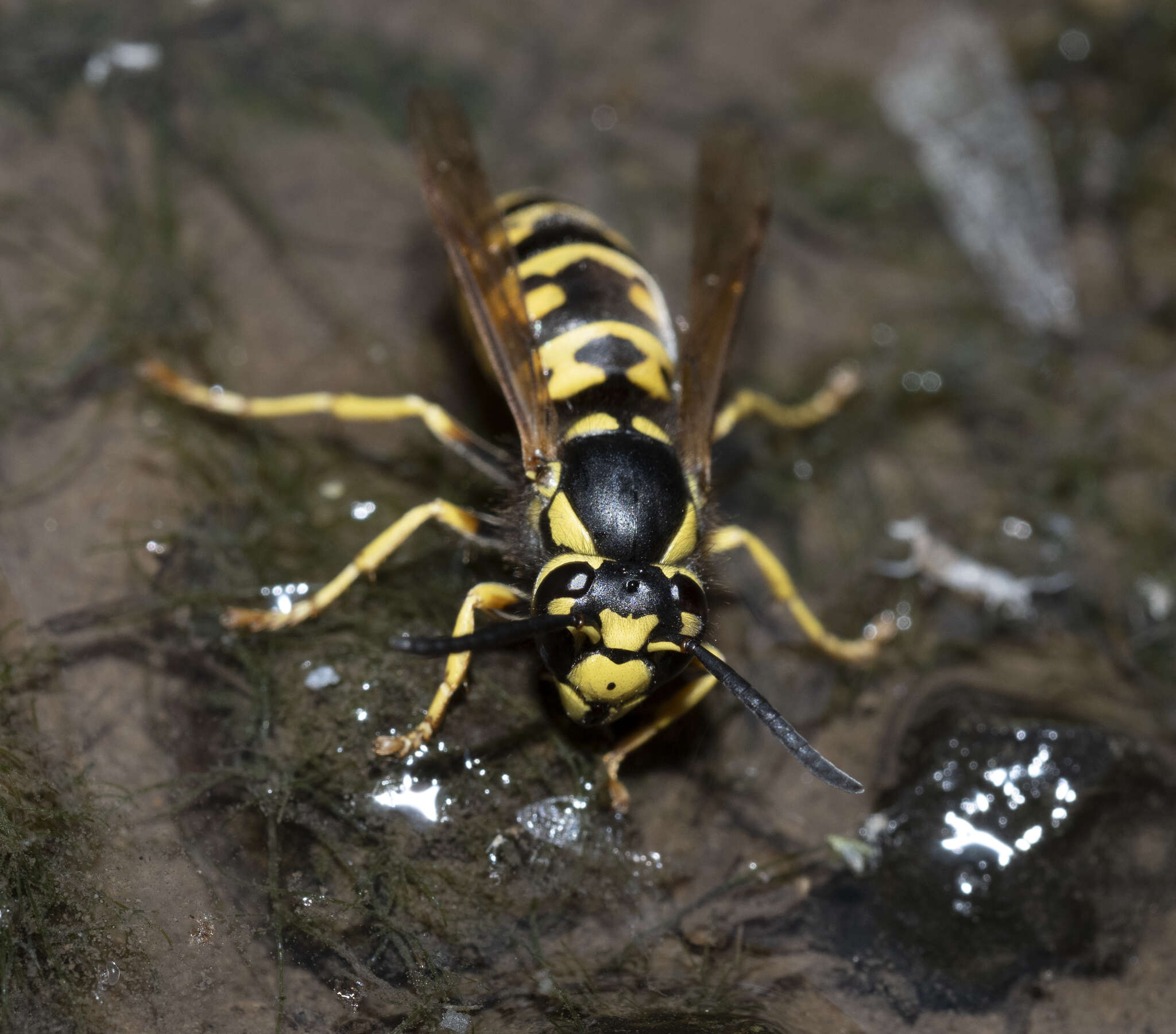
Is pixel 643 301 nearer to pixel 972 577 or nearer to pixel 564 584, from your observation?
pixel 564 584

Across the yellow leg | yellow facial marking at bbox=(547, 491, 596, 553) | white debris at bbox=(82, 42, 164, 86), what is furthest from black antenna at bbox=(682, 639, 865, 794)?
white debris at bbox=(82, 42, 164, 86)

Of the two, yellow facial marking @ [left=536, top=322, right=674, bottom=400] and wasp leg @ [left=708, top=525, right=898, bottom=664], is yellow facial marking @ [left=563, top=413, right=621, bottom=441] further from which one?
wasp leg @ [left=708, top=525, right=898, bottom=664]

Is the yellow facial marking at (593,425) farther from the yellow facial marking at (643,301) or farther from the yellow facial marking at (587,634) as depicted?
the yellow facial marking at (587,634)

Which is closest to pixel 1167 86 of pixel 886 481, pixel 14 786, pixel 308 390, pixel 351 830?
pixel 886 481

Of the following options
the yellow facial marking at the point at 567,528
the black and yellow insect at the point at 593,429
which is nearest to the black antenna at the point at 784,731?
the black and yellow insect at the point at 593,429

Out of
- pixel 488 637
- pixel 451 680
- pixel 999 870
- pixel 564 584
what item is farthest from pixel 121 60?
pixel 999 870
